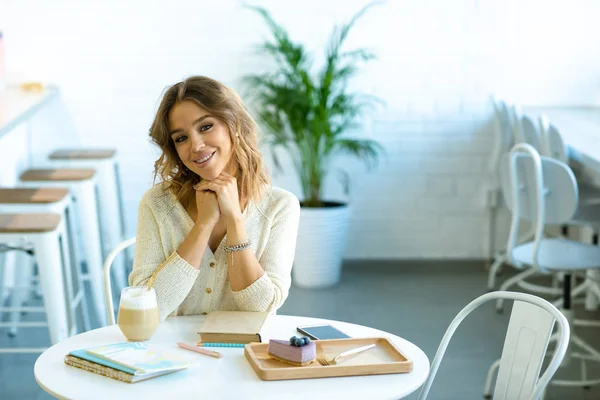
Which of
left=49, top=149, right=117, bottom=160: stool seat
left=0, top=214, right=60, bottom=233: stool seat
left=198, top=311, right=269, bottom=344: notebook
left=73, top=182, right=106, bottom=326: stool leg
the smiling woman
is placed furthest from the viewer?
left=49, top=149, right=117, bottom=160: stool seat

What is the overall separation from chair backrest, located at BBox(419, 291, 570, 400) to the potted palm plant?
2.78m

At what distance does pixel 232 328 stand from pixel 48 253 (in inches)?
57.0

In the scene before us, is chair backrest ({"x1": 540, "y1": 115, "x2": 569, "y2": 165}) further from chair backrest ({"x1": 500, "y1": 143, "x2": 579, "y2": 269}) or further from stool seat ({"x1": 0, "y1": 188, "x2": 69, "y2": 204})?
stool seat ({"x1": 0, "y1": 188, "x2": 69, "y2": 204})

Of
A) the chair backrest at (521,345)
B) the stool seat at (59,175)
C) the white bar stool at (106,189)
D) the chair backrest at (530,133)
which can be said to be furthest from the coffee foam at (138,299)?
the chair backrest at (530,133)

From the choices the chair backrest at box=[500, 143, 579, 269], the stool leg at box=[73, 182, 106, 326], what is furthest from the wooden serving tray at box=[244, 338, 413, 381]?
the stool leg at box=[73, 182, 106, 326]

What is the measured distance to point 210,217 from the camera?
2252mm

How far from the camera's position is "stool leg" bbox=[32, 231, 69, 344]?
323 centimetres

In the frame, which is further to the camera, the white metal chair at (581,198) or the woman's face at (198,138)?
the white metal chair at (581,198)

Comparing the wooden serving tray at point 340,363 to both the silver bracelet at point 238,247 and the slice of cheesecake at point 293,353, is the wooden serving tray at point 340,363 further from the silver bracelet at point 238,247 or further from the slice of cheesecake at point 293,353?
the silver bracelet at point 238,247

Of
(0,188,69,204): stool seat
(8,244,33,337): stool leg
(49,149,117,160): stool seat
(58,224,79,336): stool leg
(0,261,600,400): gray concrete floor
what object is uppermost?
(49,149,117,160): stool seat

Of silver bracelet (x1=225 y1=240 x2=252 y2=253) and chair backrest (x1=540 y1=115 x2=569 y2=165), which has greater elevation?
chair backrest (x1=540 y1=115 x2=569 y2=165)

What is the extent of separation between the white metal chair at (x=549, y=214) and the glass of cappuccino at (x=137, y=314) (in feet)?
5.85

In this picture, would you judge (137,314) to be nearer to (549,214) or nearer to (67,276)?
(67,276)

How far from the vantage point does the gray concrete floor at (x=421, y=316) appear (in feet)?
11.4
